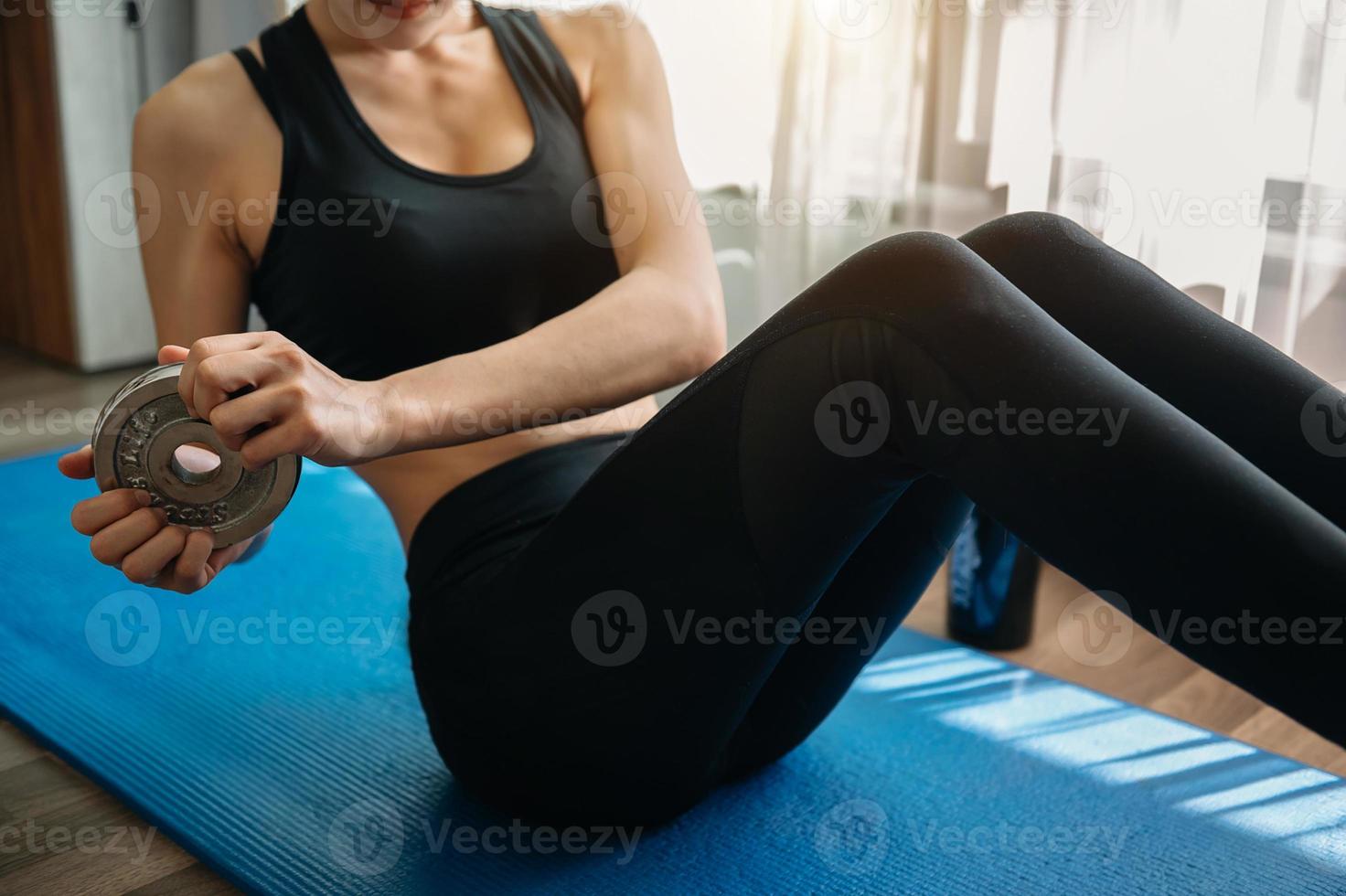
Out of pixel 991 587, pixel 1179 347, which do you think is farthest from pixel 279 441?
pixel 991 587

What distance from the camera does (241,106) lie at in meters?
1.12

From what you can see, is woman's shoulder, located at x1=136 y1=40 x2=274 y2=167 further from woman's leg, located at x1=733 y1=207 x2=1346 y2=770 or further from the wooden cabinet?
the wooden cabinet

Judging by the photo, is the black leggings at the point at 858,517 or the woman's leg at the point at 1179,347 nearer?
the black leggings at the point at 858,517

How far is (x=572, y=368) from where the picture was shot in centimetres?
99

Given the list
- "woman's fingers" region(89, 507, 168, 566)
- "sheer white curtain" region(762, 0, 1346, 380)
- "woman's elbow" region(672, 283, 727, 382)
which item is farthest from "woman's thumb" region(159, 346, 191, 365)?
"sheer white curtain" region(762, 0, 1346, 380)

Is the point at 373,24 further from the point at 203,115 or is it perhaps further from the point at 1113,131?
the point at 1113,131

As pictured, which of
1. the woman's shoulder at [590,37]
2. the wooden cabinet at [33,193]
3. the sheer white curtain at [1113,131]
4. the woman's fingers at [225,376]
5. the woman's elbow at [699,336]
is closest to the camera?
the woman's fingers at [225,376]

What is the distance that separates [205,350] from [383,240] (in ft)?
1.10

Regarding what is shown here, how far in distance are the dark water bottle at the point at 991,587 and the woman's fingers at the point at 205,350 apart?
1.15 metres

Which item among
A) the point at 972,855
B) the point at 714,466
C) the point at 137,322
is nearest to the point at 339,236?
the point at 714,466

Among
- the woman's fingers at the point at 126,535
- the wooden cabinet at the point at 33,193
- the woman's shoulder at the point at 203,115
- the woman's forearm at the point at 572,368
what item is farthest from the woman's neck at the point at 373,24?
the wooden cabinet at the point at 33,193

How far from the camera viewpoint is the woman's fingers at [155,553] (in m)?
0.87

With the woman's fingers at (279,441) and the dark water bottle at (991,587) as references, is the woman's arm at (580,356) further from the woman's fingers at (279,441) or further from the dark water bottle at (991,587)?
the dark water bottle at (991,587)

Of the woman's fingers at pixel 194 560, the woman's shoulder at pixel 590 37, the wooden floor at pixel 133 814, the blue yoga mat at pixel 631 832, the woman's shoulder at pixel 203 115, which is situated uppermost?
the woman's shoulder at pixel 590 37
